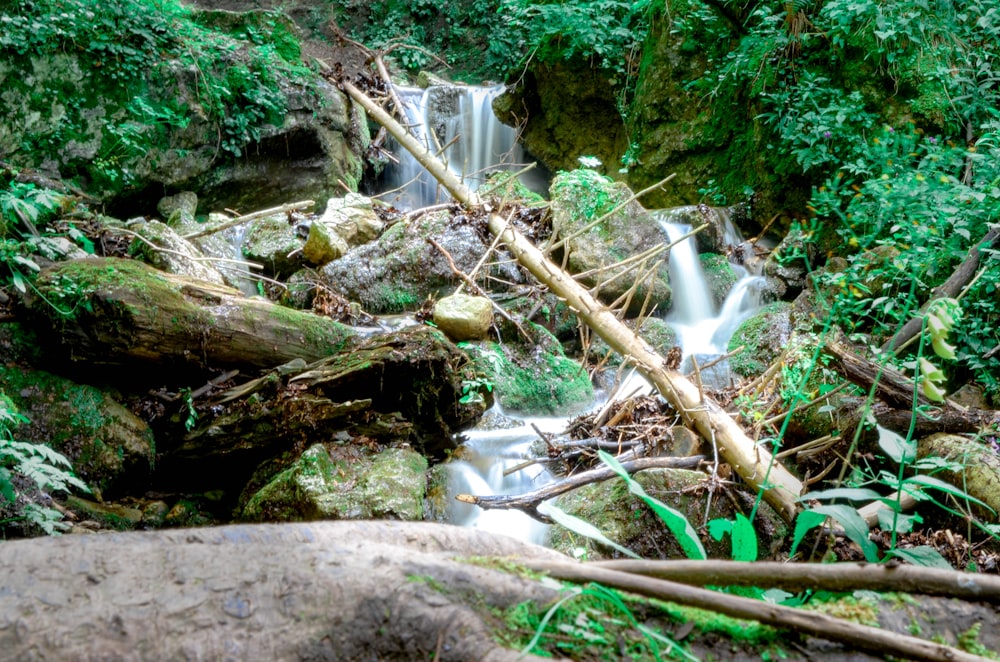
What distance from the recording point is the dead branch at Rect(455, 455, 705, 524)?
13.6 feet

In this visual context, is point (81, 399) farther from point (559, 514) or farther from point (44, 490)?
point (559, 514)

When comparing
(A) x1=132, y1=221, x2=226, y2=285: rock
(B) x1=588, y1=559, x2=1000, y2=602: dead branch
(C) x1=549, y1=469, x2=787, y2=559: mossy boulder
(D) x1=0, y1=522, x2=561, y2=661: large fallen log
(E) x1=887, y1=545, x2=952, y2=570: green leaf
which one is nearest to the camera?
(D) x1=0, y1=522, x2=561, y2=661: large fallen log

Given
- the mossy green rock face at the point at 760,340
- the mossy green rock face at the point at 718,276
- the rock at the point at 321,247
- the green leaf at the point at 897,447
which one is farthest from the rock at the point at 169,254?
the mossy green rock face at the point at 718,276

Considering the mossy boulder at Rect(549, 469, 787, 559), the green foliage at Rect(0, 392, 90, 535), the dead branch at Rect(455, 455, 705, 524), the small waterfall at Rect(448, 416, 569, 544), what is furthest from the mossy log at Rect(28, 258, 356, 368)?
the mossy boulder at Rect(549, 469, 787, 559)

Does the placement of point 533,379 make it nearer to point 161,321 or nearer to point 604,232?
point 604,232

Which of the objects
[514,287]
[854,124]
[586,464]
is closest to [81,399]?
[586,464]

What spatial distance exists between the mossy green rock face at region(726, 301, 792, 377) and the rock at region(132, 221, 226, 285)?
499cm

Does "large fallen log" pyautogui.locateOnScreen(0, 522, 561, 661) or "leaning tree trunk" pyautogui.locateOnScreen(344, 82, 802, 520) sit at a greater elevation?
"large fallen log" pyautogui.locateOnScreen(0, 522, 561, 661)

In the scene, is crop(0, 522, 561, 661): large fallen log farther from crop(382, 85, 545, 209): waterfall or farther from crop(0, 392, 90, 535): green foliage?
crop(382, 85, 545, 209): waterfall

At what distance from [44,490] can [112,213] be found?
226 inches

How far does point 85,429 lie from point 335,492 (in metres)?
1.80

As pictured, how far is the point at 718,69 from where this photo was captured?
9.14 m

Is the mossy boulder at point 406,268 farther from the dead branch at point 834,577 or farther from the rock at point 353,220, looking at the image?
the dead branch at point 834,577

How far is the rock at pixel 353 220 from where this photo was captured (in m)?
7.88
